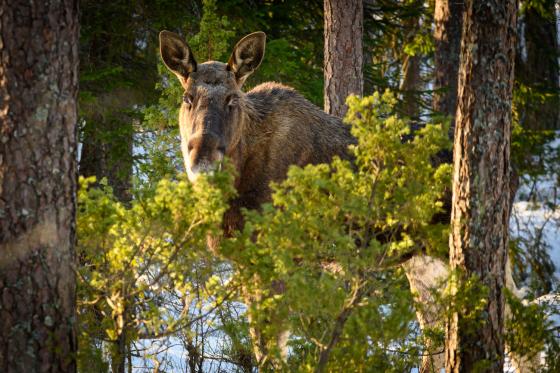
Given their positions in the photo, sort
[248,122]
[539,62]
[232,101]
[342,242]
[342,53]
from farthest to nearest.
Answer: [539,62], [342,53], [248,122], [232,101], [342,242]

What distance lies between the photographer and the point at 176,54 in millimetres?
7414

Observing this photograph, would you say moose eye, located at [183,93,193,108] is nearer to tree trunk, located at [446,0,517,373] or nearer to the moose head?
the moose head

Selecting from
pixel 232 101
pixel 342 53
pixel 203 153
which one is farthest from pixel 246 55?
pixel 342 53

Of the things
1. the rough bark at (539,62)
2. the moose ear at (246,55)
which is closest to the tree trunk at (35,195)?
the moose ear at (246,55)

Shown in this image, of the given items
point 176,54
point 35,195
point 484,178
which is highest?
point 176,54

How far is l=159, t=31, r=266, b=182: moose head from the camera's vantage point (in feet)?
21.2

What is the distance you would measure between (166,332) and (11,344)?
35.9 inches

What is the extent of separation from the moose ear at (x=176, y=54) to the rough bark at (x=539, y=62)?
8.64 m

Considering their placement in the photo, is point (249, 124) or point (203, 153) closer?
point (203, 153)

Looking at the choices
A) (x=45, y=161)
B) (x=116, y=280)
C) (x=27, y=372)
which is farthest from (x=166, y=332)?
(x=45, y=161)

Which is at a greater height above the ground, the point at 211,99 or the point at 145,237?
the point at 211,99

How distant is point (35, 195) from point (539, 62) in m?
12.6

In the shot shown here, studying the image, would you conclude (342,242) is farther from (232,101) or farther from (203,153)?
(232,101)

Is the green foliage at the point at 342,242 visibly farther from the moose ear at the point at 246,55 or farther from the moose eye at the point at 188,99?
the moose ear at the point at 246,55
